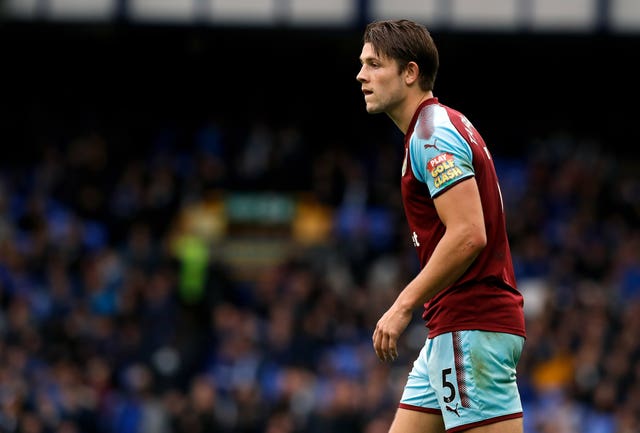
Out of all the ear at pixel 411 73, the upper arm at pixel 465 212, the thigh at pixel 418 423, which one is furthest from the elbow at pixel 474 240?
the thigh at pixel 418 423

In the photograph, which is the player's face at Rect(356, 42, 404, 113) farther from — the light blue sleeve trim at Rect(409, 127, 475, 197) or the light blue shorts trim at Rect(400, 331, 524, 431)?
A: the light blue shorts trim at Rect(400, 331, 524, 431)

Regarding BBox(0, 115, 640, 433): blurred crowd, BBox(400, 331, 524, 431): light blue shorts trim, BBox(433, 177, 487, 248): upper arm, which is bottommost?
BBox(0, 115, 640, 433): blurred crowd

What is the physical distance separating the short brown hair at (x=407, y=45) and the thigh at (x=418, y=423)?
1.23 meters

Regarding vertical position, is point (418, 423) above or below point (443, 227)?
below

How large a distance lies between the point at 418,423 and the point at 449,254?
0.78 metres

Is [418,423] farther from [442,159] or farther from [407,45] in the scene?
[407,45]

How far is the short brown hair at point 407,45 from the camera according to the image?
4.40 metres

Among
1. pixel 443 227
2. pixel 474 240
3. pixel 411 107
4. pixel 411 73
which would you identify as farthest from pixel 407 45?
pixel 474 240

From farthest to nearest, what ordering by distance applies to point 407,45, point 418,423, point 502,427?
point 418,423 → point 407,45 → point 502,427

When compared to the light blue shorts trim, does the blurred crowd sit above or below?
below

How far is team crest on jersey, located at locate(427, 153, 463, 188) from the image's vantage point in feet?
13.7

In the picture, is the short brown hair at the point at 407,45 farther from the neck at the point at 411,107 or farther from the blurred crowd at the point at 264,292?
the blurred crowd at the point at 264,292

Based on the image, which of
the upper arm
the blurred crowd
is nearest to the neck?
the upper arm

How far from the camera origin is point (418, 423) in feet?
15.0
